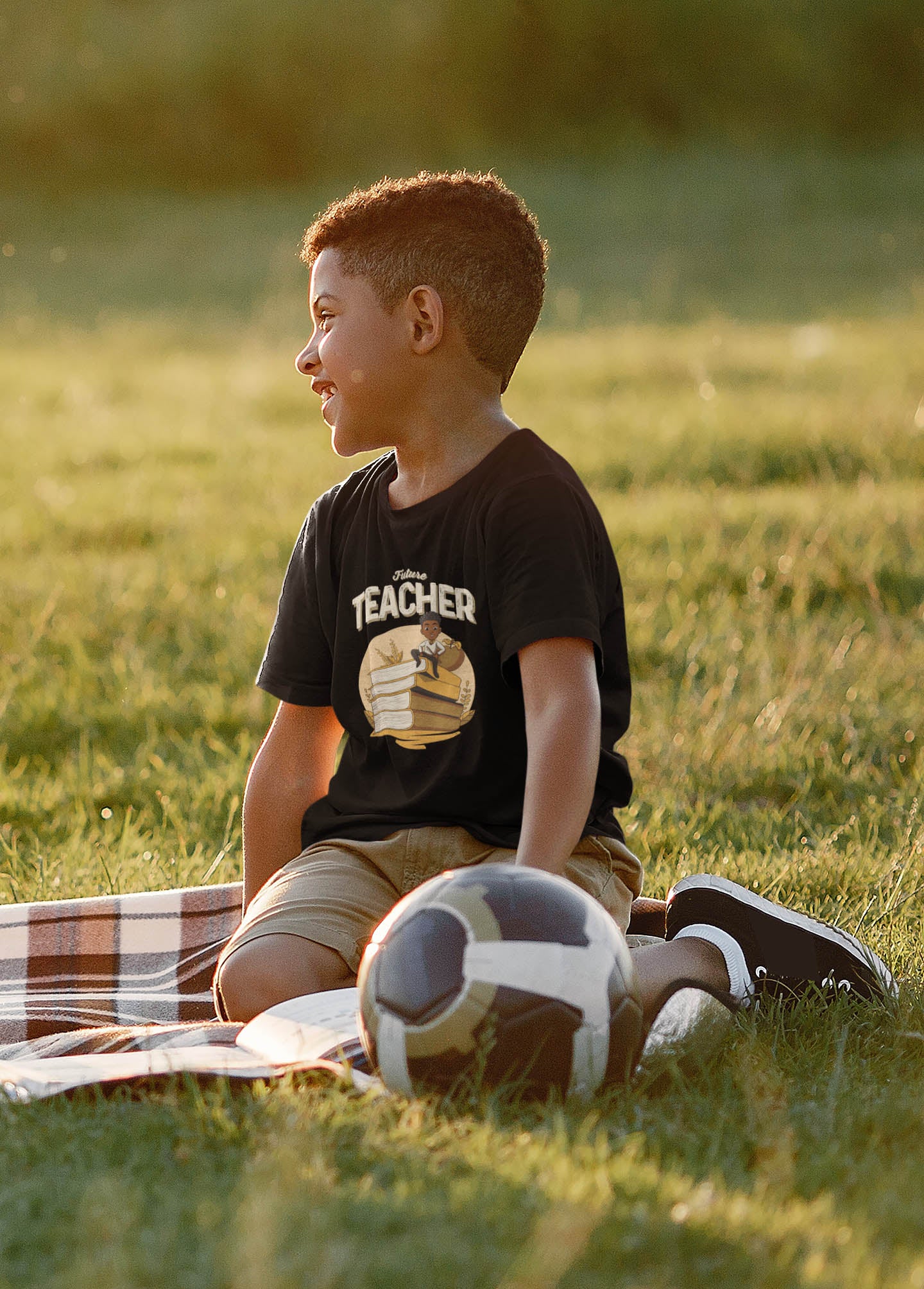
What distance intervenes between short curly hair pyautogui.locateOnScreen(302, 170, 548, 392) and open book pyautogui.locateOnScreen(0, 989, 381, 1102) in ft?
4.23

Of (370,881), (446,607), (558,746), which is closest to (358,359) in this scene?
(446,607)

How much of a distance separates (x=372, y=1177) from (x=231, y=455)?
803 cm

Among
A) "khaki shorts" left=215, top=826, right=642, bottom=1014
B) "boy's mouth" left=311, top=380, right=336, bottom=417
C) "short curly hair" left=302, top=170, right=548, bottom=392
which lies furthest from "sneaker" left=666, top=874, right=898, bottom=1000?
"boy's mouth" left=311, top=380, right=336, bottom=417

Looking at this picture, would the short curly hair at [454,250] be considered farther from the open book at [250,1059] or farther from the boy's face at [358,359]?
the open book at [250,1059]

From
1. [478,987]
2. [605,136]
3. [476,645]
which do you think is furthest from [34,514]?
[605,136]

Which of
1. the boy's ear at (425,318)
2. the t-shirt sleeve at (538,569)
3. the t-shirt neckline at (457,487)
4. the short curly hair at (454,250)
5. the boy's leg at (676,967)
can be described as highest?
the short curly hair at (454,250)

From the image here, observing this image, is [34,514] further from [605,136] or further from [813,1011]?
[605,136]

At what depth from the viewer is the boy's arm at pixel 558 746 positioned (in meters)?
2.71

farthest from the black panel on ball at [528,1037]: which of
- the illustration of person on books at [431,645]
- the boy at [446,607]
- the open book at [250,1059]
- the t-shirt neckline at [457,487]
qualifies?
the t-shirt neckline at [457,487]

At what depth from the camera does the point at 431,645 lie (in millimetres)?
3045

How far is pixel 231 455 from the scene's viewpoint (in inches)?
382

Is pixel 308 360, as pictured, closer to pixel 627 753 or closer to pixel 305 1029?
pixel 305 1029

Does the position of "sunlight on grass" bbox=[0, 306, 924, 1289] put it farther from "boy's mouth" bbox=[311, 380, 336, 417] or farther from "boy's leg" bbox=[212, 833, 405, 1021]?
"boy's mouth" bbox=[311, 380, 336, 417]

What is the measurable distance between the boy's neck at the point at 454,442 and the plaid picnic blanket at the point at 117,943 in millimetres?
1153
